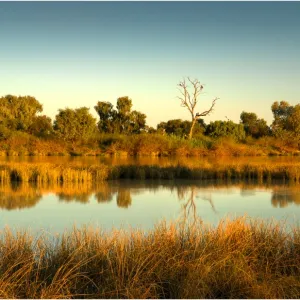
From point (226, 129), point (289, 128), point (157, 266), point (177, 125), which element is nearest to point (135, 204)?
point (157, 266)

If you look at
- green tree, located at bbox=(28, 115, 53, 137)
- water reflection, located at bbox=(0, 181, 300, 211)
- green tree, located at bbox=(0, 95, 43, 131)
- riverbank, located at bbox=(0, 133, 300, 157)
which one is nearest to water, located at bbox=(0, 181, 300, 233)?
water reflection, located at bbox=(0, 181, 300, 211)

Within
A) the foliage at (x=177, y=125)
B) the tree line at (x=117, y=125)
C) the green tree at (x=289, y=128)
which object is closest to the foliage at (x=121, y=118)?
the tree line at (x=117, y=125)

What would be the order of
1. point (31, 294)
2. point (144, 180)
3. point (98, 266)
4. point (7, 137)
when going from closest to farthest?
1. point (31, 294)
2. point (98, 266)
3. point (144, 180)
4. point (7, 137)

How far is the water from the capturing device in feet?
23.8

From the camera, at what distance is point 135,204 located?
9.16 m

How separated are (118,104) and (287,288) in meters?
38.1

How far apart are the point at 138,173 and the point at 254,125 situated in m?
33.4

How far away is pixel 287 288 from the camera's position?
13.0 feet

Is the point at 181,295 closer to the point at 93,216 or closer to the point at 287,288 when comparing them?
the point at 287,288

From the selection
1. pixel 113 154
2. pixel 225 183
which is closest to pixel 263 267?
pixel 225 183

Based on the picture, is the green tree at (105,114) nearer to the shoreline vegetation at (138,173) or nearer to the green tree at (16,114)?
the green tree at (16,114)

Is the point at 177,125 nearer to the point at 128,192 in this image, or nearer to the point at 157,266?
the point at 128,192

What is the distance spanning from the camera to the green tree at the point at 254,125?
143 feet

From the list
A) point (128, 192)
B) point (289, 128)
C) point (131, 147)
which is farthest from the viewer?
point (289, 128)
